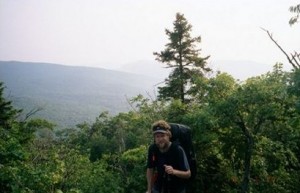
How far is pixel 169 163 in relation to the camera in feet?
19.7

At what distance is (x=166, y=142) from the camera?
5961 millimetres

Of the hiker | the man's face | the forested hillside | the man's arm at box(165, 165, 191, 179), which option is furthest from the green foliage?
the man's arm at box(165, 165, 191, 179)

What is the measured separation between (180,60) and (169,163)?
22728 mm

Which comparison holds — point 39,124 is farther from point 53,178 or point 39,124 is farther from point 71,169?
point 53,178

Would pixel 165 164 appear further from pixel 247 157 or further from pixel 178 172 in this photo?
pixel 247 157

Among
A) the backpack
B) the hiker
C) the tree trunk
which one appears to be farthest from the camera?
the tree trunk

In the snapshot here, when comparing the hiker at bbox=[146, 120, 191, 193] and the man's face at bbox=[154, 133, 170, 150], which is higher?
the man's face at bbox=[154, 133, 170, 150]

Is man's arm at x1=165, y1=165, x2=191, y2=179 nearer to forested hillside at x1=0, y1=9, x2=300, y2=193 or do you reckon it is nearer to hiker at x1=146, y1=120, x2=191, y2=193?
hiker at x1=146, y1=120, x2=191, y2=193

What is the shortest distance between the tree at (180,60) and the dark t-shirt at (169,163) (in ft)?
70.2

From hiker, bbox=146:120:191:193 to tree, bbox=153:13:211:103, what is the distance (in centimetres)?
2139

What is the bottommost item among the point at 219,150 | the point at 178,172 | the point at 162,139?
the point at 219,150

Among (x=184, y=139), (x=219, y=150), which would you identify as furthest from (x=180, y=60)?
(x=184, y=139)

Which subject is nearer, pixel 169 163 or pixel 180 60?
pixel 169 163

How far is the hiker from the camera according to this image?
5.88m
